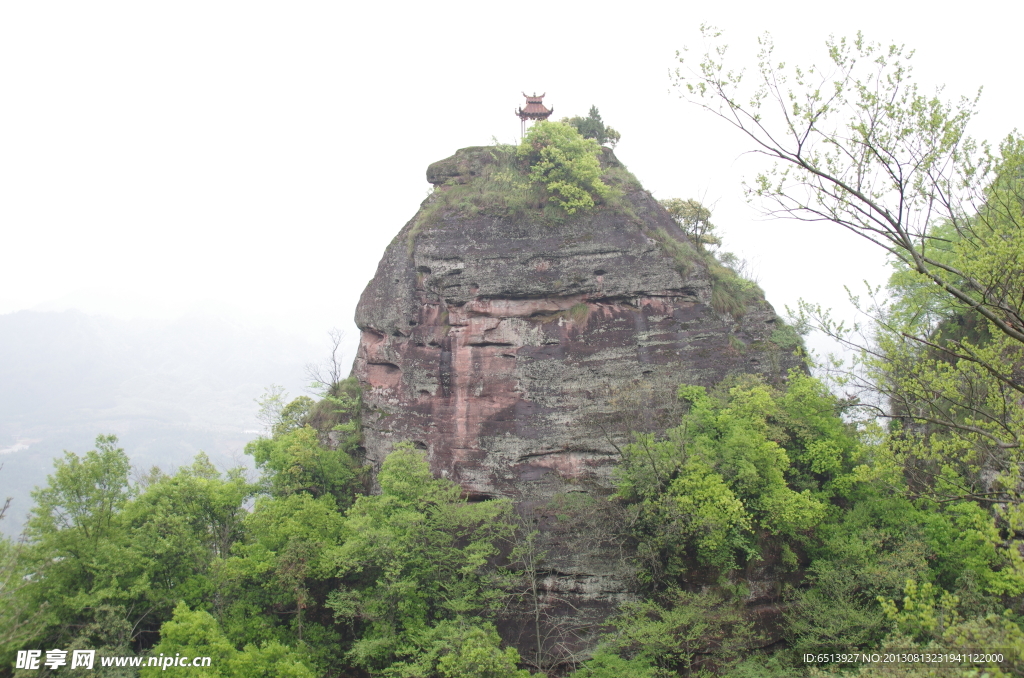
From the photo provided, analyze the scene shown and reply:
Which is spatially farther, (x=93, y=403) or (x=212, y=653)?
(x=93, y=403)

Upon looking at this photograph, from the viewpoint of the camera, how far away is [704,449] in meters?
21.5

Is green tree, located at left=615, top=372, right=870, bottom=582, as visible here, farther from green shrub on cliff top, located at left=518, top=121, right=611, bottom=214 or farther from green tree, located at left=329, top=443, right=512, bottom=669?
green shrub on cliff top, located at left=518, top=121, right=611, bottom=214

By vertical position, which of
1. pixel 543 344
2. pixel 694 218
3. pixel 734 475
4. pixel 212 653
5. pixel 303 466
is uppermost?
pixel 694 218

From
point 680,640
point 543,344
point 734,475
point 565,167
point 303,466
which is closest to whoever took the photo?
point 680,640

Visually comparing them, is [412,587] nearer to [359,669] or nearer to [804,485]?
[359,669]

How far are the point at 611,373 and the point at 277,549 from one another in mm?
14843

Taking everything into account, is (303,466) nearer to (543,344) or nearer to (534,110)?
(543,344)

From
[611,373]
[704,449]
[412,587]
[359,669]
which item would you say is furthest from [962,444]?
[359,669]

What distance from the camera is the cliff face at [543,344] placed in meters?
24.2

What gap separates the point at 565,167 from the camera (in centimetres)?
2666

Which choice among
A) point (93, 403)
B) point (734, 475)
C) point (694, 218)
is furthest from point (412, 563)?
point (93, 403)

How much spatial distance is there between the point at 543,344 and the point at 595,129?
13826 mm

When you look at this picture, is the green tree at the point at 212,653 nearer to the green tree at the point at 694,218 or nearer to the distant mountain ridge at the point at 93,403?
the green tree at the point at 694,218

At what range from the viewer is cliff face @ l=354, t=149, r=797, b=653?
954 inches
